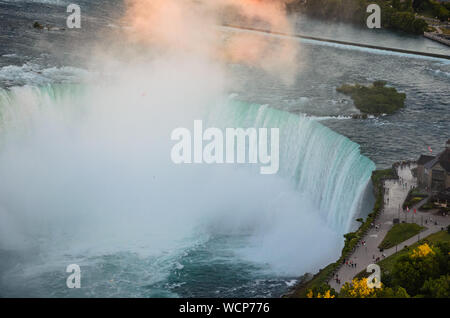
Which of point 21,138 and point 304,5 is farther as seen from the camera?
point 304,5

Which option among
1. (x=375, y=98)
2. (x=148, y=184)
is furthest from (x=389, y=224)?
(x=375, y=98)

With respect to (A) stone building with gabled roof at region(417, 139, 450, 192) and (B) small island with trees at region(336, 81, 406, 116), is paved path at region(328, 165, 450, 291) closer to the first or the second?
(A) stone building with gabled roof at region(417, 139, 450, 192)

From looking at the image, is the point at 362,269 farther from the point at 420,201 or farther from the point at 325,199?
the point at 325,199

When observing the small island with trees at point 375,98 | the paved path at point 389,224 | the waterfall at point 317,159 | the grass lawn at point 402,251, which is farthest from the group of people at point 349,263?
the small island with trees at point 375,98

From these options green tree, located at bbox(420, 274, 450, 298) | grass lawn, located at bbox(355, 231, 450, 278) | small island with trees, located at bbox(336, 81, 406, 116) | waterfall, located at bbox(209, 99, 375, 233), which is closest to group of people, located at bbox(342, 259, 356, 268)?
grass lawn, located at bbox(355, 231, 450, 278)

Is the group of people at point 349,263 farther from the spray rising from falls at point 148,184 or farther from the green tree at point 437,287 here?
the green tree at point 437,287
